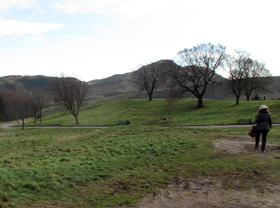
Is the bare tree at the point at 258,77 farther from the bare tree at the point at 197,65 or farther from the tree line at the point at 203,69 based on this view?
the bare tree at the point at 197,65

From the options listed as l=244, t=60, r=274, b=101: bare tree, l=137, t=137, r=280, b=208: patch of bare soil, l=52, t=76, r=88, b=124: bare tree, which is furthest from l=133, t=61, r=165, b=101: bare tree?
l=137, t=137, r=280, b=208: patch of bare soil

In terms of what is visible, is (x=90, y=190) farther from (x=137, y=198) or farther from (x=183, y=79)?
(x=183, y=79)

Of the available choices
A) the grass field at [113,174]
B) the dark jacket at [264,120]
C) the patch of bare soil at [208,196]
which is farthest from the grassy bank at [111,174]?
the dark jacket at [264,120]

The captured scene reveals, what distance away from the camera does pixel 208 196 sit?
221 inches

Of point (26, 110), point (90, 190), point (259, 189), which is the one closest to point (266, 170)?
point (259, 189)

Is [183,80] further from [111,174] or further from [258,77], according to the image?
[111,174]

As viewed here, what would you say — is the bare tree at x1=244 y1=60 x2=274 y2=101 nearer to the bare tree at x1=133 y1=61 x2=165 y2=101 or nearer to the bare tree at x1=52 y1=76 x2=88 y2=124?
the bare tree at x1=133 y1=61 x2=165 y2=101

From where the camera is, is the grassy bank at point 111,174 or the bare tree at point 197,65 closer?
the grassy bank at point 111,174

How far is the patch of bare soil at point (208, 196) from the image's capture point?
16.6 feet

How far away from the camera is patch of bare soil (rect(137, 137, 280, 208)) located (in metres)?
5.07

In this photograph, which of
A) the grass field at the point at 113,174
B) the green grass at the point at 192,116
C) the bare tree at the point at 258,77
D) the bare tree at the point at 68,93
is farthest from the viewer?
the bare tree at the point at 258,77

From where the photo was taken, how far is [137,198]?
5.52 meters

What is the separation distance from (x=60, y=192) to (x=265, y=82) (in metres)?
56.6

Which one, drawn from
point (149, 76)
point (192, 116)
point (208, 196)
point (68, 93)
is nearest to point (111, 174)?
point (208, 196)
